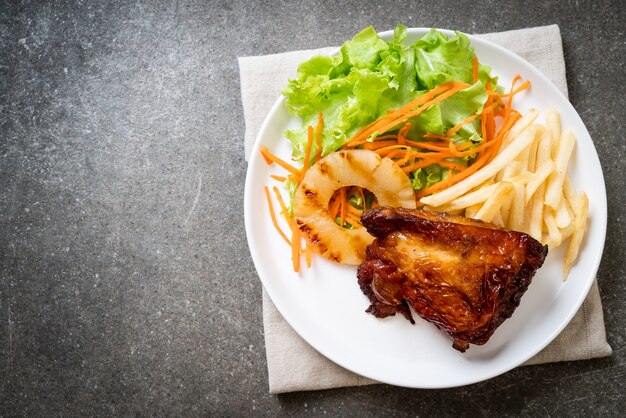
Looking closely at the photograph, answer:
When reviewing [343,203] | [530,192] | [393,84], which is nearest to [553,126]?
[530,192]

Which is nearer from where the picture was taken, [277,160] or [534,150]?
[534,150]

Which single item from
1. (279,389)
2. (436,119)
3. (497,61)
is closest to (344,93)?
(436,119)

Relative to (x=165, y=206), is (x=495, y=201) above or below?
above

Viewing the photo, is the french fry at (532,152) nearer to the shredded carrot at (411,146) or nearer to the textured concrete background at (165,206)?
the shredded carrot at (411,146)

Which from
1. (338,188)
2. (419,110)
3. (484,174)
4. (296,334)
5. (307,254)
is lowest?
(296,334)

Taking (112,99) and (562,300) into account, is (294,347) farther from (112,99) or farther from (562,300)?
(112,99)

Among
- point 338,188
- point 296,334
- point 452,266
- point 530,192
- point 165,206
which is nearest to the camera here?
point 452,266

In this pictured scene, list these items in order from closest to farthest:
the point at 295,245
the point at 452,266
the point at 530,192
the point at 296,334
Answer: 1. the point at 452,266
2. the point at 530,192
3. the point at 295,245
4. the point at 296,334

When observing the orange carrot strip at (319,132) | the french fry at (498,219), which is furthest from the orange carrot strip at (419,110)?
the french fry at (498,219)

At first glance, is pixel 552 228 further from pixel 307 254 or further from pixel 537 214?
pixel 307 254
